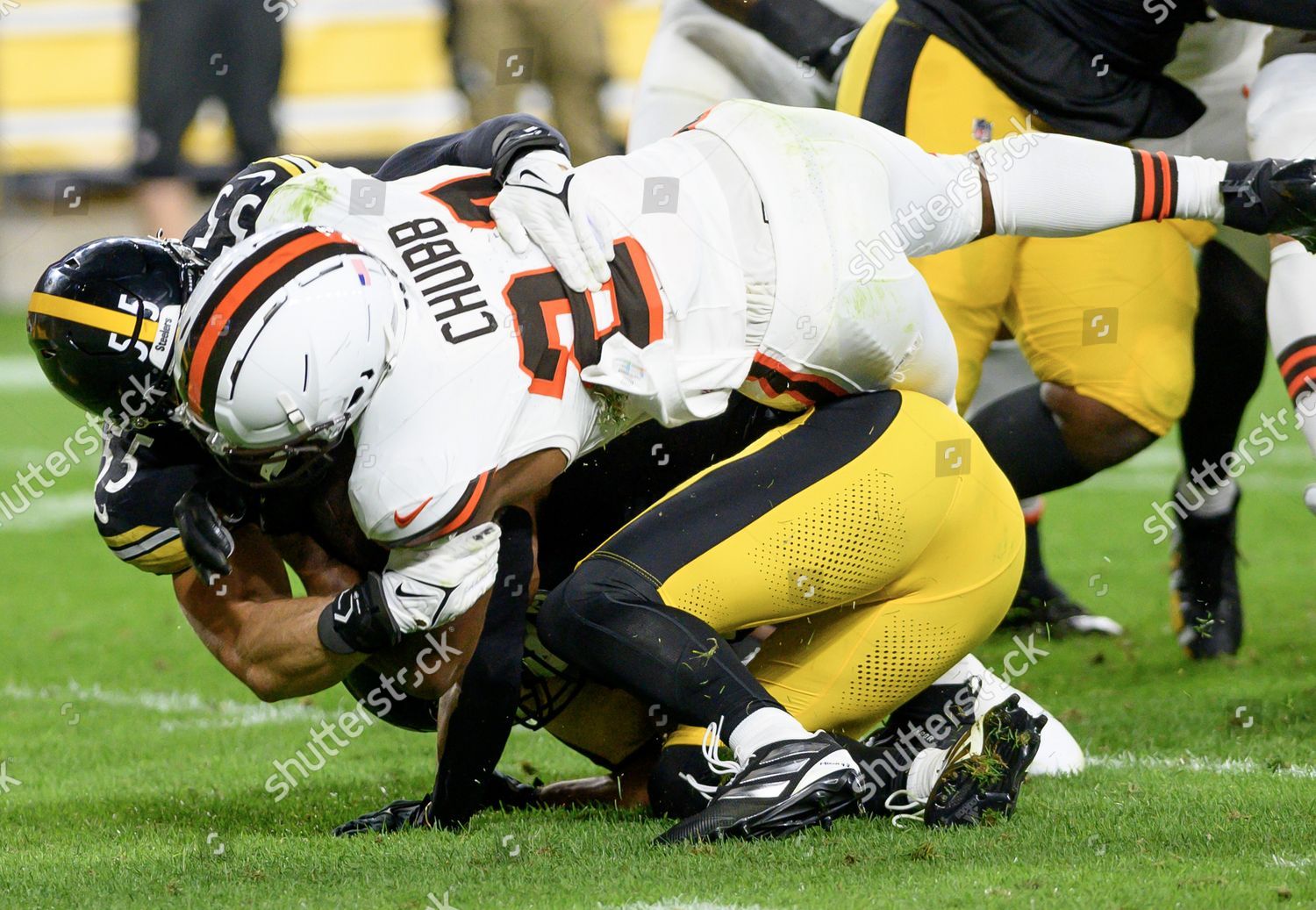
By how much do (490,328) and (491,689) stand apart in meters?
0.62

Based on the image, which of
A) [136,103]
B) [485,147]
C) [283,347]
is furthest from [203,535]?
[136,103]

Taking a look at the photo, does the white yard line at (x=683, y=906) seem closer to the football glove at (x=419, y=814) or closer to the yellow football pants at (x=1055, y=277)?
the football glove at (x=419, y=814)

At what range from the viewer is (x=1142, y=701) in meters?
3.60

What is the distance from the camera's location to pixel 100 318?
7.82 ft

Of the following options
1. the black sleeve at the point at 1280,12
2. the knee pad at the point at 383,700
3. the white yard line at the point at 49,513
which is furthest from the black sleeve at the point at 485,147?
the white yard line at the point at 49,513

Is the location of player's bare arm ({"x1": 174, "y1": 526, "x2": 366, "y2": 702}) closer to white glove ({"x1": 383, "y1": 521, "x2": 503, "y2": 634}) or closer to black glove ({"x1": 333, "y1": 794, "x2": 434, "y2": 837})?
white glove ({"x1": 383, "y1": 521, "x2": 503, "y2": 634})

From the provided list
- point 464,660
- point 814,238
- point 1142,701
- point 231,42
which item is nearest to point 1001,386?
point 1142,701

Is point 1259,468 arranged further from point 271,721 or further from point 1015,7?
point 271,721

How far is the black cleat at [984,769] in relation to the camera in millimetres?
2510

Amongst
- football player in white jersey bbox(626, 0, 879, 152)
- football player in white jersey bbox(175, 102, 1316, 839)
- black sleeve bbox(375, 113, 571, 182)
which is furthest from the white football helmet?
football player in white jersey bbox(626, 0, 879, 152)

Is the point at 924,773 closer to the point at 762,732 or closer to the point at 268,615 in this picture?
the point at 762,732

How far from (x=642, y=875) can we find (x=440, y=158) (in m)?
1.21

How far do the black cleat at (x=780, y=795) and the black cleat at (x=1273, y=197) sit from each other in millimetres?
1181

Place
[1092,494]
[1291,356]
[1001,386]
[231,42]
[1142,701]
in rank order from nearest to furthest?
[1291,356] → [1142,701] → [1001,386] → [1092,494] → [231,42]
